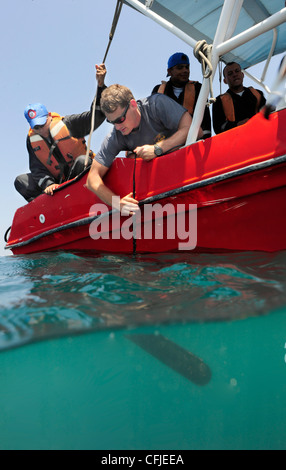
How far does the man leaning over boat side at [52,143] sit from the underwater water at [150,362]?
2.60 meters

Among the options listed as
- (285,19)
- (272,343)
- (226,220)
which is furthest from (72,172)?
(272,343)

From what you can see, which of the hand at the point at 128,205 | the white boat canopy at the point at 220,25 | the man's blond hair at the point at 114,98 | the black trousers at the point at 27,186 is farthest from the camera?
the black trousers at the point at 27,186

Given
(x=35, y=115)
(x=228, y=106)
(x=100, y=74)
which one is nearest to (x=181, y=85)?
(x=228, y=106)

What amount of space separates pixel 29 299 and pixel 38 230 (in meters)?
2.16

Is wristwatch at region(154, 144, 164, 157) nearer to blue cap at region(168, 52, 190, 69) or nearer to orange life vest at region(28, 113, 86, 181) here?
blue cap at region(168, 52, 190, 69)

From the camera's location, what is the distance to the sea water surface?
63.6 inches

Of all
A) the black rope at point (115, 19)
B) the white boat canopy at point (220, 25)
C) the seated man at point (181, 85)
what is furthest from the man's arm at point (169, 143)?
the black rope at point (115, 19)

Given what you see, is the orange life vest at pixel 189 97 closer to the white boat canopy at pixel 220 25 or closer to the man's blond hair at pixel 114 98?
the white boat canopy at pixel 220 25

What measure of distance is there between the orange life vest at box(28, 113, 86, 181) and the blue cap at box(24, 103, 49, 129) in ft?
0.44

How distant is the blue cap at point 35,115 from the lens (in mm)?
4203

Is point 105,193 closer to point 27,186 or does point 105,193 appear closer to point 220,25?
point 220,25

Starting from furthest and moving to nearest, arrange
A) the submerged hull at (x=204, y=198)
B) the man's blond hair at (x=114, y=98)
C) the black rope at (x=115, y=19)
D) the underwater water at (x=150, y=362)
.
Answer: the black rope at (x=115, y=19) < the man's blond hair at (x=114, y=98) < the submerged hull at (x=204, y=198) < the underwater water at (x=150, y=362)

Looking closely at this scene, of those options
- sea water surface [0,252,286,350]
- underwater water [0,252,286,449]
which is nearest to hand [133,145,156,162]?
sea water surface [0,252,286,350]
